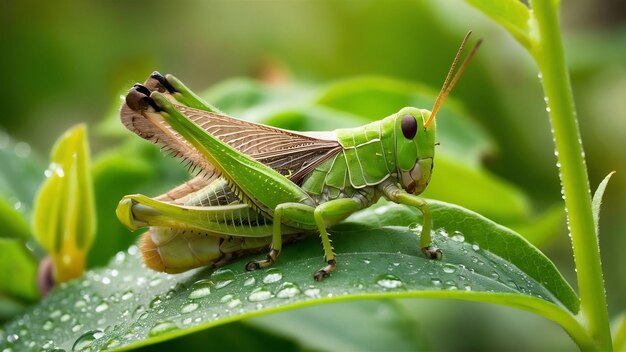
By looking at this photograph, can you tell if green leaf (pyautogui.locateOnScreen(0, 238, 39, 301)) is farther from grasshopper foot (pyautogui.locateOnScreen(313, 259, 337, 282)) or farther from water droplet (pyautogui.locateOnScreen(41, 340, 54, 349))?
grasshopper foot (pyautogui.locateOnScreen(313, 259, 337, 282))

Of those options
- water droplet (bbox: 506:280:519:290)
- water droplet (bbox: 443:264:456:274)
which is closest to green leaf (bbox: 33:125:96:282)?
water droplet (bbox: 443:264:456:274)

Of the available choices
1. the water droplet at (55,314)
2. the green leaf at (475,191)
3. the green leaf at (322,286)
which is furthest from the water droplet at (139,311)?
the green leaf at (475,191)

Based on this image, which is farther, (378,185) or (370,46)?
(370,46)

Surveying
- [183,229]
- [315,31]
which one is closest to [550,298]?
[183,229]

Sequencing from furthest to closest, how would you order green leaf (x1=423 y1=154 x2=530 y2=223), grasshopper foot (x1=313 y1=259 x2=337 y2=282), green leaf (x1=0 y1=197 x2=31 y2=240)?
green leaf (x1=423 y1=154 x2=530 y2=223), green leaf (x1=0 y1=197 x2=31 y2=240), grasshopper foot (x1=313 y1=259 x2=337 y2=282)

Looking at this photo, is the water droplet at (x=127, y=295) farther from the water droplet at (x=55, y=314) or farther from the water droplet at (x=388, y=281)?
the water droplet at (x=388, y=281)

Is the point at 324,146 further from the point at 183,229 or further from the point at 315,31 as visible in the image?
the point at 315,31
